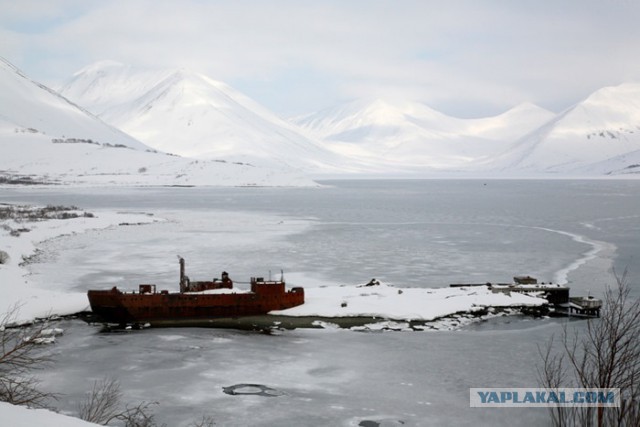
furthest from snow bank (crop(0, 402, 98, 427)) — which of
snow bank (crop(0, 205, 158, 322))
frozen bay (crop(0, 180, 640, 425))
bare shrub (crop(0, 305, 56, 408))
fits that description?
snow bank (crop(0, 205, 158, 322))

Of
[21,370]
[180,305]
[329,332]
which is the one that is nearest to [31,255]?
[180,305]

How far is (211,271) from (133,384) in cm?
2614

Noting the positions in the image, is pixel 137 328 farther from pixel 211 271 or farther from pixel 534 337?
pixel 534 337

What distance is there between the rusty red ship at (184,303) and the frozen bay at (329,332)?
2188 millimetres

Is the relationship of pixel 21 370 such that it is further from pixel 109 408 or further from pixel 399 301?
pixel 399 301

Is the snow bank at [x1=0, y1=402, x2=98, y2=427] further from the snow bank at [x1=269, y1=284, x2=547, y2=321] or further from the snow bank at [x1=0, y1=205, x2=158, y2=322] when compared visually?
the snow bank at [x1=269, y1=284, x2=547, y2=321]

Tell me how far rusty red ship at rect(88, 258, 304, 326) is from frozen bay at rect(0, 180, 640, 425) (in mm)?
2188

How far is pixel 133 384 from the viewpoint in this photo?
25.5m

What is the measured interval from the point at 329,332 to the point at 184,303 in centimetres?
875

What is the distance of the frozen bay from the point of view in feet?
78.5

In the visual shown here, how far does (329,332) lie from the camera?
35250 mm

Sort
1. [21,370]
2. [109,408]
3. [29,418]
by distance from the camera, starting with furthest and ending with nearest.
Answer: [21,370] < [109,408] < [29,418]

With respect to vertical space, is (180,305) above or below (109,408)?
above

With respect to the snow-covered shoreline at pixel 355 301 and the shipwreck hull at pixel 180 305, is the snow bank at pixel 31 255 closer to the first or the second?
the snow-covered shoreline at pixel 355 301
